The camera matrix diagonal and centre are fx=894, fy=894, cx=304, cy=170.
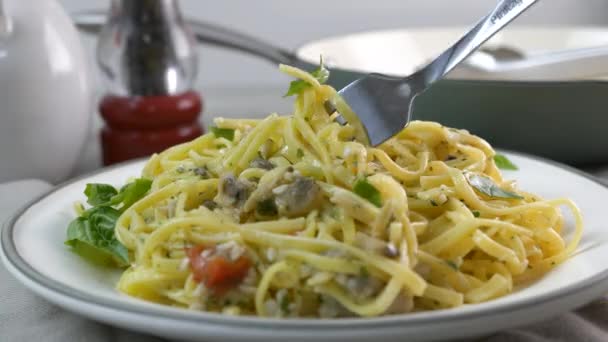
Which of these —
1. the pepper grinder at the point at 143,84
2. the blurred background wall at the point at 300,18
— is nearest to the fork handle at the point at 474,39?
the pepper grinder at the point at 143,84

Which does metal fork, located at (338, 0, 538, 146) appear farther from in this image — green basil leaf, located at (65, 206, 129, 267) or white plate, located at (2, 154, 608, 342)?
green basil leaf, located at (65, 206, 129, 267)

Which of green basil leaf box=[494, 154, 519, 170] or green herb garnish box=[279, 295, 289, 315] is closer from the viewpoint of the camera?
green herb garnish box=[279, 295, 289, 315]

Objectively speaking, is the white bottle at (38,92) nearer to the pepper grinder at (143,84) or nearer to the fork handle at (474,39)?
the pepper grinder at (143,84)

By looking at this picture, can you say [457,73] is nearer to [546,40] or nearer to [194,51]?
[546,40]

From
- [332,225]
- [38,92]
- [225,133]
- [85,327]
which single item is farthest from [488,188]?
[38,92]

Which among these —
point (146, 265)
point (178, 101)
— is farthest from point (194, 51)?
point (146, 265)

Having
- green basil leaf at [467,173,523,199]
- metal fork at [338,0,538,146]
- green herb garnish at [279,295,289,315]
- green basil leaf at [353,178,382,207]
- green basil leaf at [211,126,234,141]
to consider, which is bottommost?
green herb garnish at [279,295,289,315]

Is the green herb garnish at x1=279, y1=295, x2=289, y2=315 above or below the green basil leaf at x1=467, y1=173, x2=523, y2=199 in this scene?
below

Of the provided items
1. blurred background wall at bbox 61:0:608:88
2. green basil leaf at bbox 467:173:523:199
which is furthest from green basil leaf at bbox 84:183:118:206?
blurred background wall at bbox 61:0:608:88
